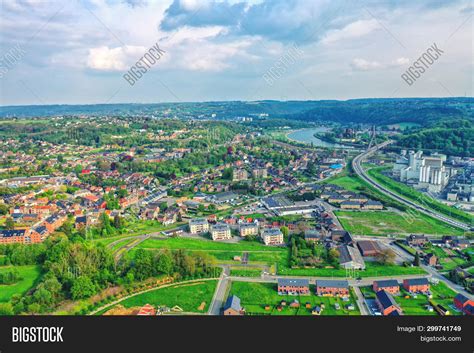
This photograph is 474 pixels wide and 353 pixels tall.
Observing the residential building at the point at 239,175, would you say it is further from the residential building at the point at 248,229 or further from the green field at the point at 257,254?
the green field at the point at 257,254

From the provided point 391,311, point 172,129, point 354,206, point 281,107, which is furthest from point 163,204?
point 281,107

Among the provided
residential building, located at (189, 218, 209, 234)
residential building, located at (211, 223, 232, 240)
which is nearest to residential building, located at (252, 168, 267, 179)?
residential building, located at (189, 218, 209, 234)

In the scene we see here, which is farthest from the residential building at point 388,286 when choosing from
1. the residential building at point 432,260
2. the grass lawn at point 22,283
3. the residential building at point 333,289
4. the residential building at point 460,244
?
the grass lawn at point 22,283

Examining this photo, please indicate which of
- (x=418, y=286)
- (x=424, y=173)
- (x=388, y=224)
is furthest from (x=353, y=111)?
(x=418, y=286)

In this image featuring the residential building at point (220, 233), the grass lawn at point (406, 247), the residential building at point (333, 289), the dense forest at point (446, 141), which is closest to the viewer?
the residential building at point (333, 289)
